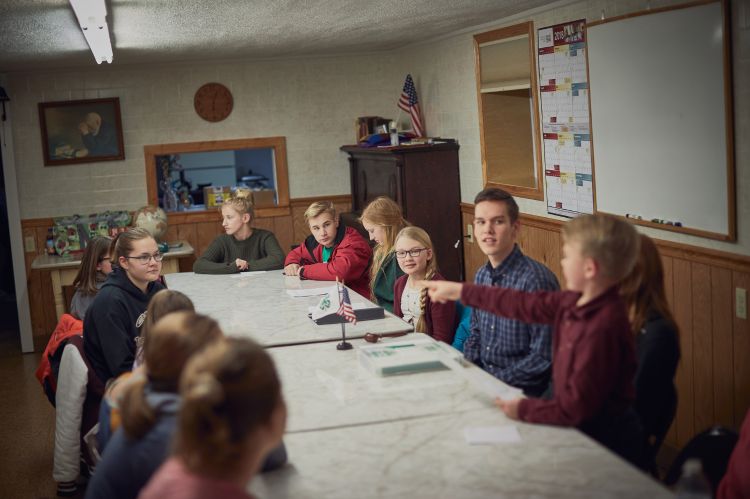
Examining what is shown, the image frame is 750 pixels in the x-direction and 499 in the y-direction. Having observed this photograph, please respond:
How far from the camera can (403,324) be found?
3998 millimetres

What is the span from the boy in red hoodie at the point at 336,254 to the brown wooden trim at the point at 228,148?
3346mm

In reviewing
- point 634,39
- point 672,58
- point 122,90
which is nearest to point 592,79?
point 634,39

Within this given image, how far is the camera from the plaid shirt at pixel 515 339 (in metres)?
3.25

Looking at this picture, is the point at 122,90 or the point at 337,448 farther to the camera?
the point at 122,90

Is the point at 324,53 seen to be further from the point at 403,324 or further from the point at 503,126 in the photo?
the point at 403,324

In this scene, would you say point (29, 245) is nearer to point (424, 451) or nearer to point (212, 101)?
point (212, 101)

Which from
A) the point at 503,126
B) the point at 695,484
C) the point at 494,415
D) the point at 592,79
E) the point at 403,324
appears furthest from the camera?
the point at 503,126

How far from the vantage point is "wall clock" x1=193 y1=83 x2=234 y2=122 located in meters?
8.56

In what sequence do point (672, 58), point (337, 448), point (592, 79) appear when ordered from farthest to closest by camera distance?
point (592, 79) → point (672, 58) → point (337, 448)

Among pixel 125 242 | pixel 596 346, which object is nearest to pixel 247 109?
pixel 125 242

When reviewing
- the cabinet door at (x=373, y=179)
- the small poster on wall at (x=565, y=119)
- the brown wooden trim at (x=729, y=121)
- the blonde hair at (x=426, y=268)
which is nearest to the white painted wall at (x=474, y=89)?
the brown wooden trim at (x=729, y=121)

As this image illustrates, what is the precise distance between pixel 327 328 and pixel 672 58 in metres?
2.12

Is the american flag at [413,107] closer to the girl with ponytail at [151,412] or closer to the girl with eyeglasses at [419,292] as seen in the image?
the girl with eyeglasses at [419,292]

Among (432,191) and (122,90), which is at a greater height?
(122,90)
